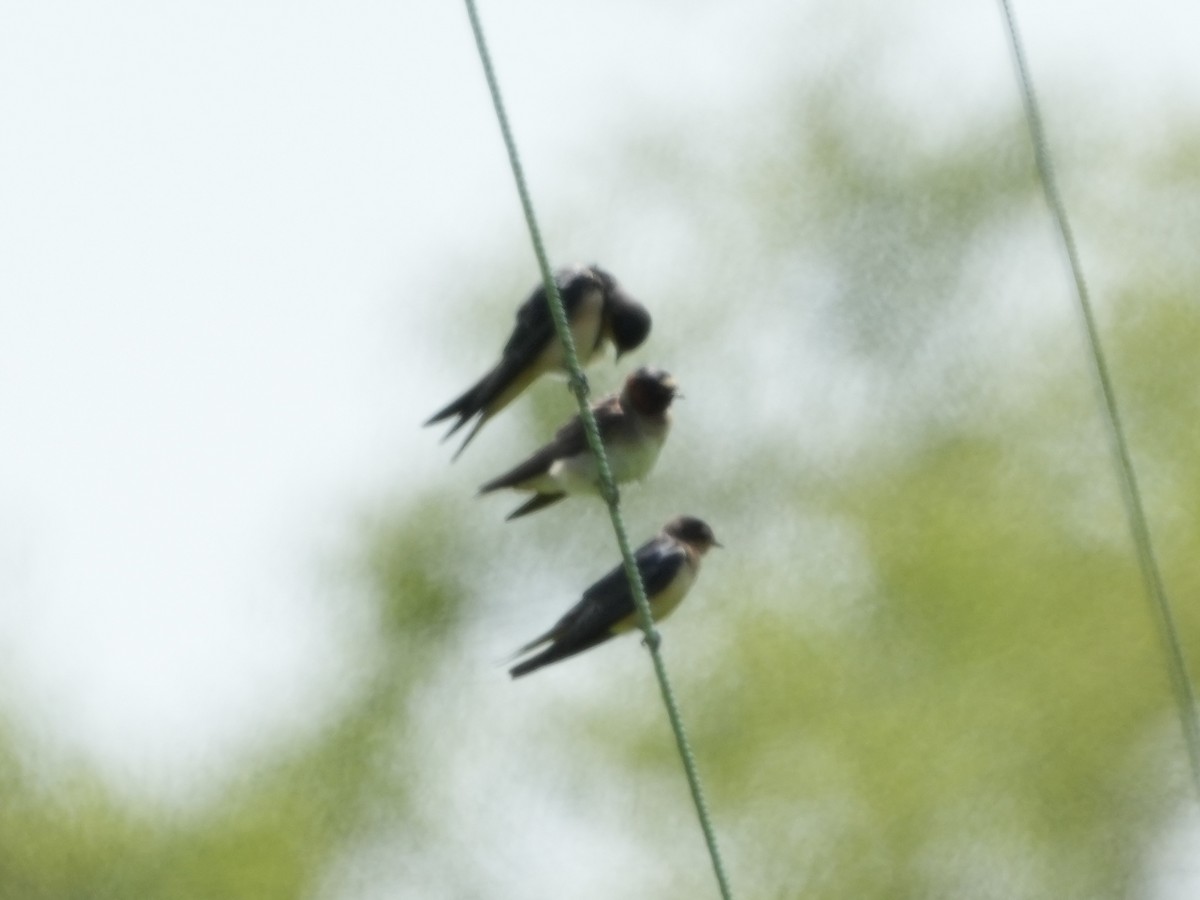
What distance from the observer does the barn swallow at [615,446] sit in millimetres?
6008

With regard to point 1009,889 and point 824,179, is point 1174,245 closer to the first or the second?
point 824,179

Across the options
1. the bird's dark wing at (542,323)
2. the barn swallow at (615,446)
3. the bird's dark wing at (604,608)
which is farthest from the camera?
the barn swallow at (615,446)

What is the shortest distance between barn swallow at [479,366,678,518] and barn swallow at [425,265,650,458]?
16 cm

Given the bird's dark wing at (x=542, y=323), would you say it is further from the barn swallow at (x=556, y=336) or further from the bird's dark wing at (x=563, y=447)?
the bird's dark wing at (x=563, y=447)

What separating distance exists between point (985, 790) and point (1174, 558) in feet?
4.03

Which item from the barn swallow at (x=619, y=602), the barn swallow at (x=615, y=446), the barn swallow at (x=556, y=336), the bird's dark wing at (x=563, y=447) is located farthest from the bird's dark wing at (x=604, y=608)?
the barn swallow at (x=556, y=336)

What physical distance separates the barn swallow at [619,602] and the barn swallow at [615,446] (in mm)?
200

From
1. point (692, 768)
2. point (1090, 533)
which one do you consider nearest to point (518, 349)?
point (692, 768)

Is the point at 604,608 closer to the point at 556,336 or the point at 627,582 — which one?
the point at 627,582

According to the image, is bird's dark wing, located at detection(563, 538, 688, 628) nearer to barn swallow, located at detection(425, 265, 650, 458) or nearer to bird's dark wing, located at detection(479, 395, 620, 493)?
bird's dark wing, located at detection(479, 395, 620, 493)

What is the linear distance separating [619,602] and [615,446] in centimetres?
45

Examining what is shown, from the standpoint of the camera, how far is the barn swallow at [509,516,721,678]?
5.74m

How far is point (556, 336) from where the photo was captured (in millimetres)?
5855

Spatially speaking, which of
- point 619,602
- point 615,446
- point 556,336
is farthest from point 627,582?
point 556,336
